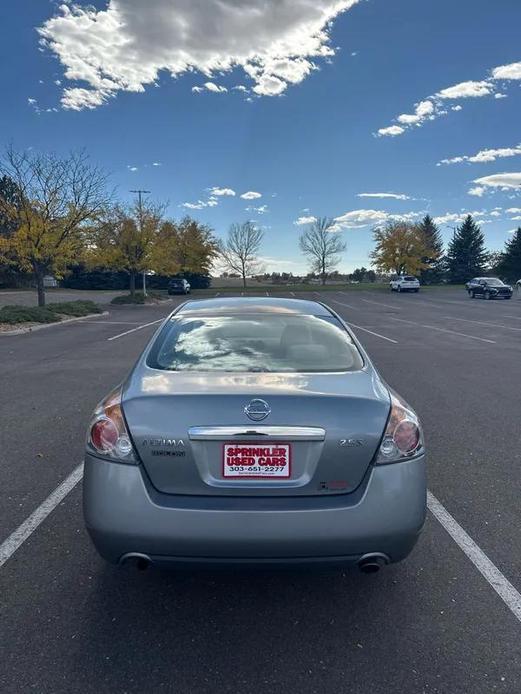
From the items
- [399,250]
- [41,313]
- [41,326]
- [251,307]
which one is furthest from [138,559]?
[399,250]

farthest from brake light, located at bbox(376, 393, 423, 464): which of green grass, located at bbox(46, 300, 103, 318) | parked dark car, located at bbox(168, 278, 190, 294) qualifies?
parked dark car, located at bbox(168, 278, 190, 294)

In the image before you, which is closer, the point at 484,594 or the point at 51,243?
the point at 484,594

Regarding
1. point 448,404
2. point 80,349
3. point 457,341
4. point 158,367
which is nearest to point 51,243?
point 80,349

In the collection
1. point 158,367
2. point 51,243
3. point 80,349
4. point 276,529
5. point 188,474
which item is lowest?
point 80,349

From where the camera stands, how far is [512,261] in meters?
65.9

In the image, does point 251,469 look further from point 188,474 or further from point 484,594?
point 484,594

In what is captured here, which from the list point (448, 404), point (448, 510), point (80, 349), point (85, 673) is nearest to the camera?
point (85, 673)

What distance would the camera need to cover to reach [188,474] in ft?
7.88

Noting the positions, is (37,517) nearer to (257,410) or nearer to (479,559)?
(257,410)

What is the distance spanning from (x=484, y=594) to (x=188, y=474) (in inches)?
70.2

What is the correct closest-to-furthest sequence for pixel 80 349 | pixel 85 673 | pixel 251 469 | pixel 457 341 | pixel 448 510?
pixel 85 673 → pixel 251 469 → pixel 448 510 → pixel 80 349 → pixel 457 341

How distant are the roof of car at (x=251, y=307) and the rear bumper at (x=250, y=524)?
6.07ft

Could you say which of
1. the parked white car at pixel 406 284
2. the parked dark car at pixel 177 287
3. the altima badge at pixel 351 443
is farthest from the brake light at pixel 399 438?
the parked white car at pixel 406 284

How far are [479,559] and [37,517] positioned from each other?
9.77 ft
